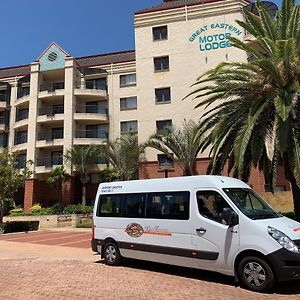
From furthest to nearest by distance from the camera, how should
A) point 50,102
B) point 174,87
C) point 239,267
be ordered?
point 50,102 → point 174,87 → point 239,267

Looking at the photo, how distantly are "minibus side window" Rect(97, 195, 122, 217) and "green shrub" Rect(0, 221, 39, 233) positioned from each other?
1598 cm

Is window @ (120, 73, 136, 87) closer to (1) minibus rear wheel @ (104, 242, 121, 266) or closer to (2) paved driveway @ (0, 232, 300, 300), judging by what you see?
(2) paved driveway @ (0, 232, 300, 300)

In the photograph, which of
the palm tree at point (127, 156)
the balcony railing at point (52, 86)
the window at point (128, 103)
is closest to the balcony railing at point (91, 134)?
the window at point (128, 103)

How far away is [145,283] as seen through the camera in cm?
853

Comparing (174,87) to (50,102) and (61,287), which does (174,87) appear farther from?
(61,287)

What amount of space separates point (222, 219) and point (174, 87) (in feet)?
86.6

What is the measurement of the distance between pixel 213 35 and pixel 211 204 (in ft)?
91.4

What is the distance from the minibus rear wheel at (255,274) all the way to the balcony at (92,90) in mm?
34992

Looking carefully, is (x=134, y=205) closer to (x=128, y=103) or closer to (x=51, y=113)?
(x=128, y=103)

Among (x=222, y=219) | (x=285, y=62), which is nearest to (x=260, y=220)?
(x=222, y=219)

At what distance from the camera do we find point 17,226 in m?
26.2

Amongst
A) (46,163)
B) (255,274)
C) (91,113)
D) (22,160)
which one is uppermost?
(91,113)

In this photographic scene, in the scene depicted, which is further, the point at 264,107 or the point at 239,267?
the point at 264,107

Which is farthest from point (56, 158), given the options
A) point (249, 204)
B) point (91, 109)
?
point (249, 204)
